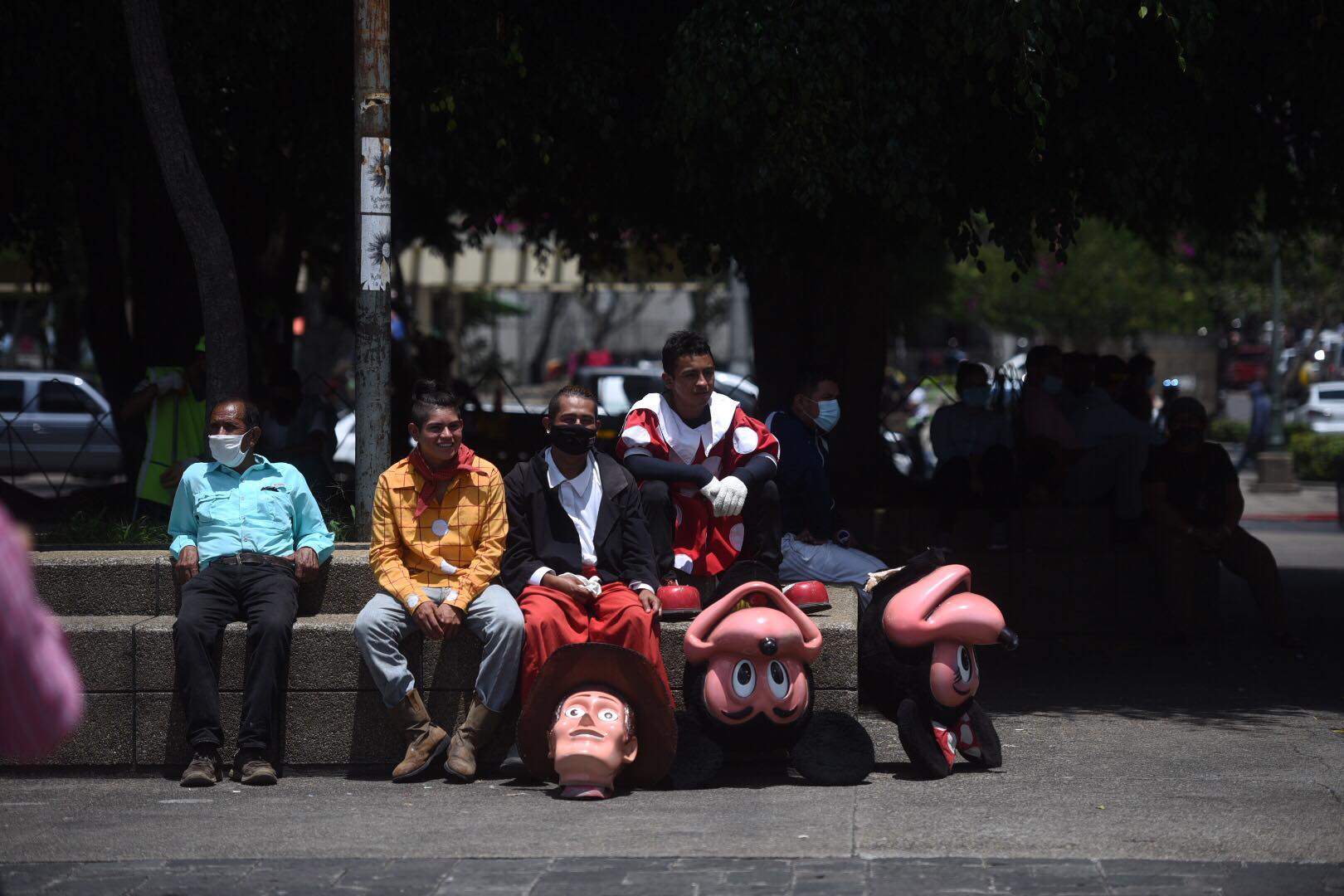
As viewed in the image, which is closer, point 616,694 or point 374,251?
point 616,694

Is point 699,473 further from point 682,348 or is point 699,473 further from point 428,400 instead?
point 428,400

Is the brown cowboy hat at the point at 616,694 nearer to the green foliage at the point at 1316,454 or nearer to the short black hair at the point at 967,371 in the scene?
the short black hair at the point at 967,371

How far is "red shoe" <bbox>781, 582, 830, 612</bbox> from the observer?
745 cm

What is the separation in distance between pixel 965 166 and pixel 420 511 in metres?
4.34

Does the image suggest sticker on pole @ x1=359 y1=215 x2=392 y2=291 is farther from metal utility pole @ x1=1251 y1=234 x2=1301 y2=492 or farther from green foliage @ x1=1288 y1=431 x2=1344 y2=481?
green foliage @ x1=1288 y1=431 x2=1344 y2=481

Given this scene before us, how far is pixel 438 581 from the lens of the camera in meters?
7.26

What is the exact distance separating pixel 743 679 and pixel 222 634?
215 centimetres

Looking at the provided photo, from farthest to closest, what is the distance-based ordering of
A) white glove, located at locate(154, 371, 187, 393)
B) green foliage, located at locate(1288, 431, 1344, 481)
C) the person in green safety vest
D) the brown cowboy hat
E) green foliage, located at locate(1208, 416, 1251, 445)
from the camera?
1. green foliage, located at locate(1208, 416, 1251, 445)
2. green foliage, located at locate(1288, 431, 1344, 481)
3. white glove, located at locate(154, 371, 187, 393)
4. the person in green safety vest
5. the brown cowboy hat

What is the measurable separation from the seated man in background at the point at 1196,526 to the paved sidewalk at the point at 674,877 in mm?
5020

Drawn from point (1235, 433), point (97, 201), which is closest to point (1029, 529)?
point (97, 201)

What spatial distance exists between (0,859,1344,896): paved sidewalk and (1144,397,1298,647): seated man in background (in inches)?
198

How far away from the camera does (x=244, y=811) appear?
658 centimetres

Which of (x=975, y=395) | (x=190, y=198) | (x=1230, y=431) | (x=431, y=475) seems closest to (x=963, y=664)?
(x=431, y=475)

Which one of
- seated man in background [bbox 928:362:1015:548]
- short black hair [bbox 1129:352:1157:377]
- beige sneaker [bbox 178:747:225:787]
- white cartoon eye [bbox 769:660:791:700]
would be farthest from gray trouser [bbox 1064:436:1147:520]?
beige sneaker [bbox 178:747:225:787]
